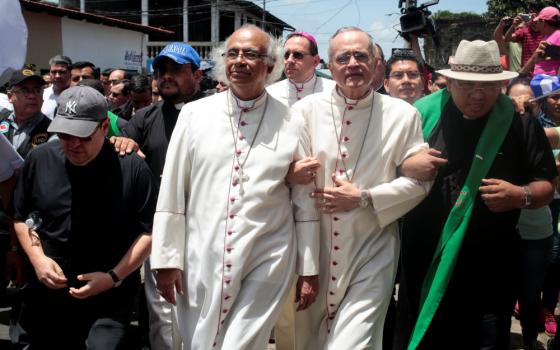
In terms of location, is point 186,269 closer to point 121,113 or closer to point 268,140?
point 268,140

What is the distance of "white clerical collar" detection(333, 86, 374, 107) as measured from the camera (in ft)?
12.6

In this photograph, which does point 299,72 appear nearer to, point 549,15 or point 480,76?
point 480,76

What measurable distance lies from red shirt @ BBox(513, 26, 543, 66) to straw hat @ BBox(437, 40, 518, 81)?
16.1 ft

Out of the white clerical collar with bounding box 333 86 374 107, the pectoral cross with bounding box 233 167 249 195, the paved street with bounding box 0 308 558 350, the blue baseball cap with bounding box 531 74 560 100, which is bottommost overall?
the paved street with bounding box 0 308 558 350

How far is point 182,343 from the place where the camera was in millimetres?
3785

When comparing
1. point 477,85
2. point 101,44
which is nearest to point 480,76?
point 477,85

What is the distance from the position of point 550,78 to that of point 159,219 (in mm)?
3139

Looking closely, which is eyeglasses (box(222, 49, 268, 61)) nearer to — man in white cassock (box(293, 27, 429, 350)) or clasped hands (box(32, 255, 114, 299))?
man in white cassock (box(293, 27, 429, 350))

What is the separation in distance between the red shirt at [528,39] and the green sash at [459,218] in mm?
4950

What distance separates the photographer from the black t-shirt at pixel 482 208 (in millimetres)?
3730

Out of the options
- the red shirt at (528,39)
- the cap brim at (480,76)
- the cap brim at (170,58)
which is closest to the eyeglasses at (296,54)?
the cap brim at (170,58)

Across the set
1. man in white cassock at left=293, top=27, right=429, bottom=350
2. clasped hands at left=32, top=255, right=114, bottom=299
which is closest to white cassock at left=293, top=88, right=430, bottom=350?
man in white cassock at left=293, top=27, right=429, bottom=350

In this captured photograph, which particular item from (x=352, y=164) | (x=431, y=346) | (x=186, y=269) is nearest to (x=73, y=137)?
(x=186, y=269)

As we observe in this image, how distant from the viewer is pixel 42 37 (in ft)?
76.8
